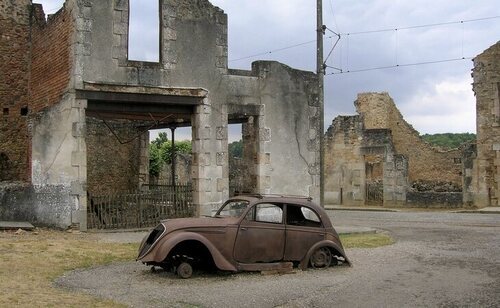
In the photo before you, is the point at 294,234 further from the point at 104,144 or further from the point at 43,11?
the point at 104,144

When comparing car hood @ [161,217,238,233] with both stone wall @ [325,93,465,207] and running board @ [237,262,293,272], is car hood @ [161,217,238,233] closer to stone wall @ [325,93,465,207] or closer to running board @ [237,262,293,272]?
running board @ [237,262,293,272]

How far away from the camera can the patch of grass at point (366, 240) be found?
14.0 m

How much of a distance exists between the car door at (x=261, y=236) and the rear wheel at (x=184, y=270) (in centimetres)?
78

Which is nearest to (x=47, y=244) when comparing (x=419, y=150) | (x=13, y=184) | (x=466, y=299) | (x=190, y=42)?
(x=13, y=184)

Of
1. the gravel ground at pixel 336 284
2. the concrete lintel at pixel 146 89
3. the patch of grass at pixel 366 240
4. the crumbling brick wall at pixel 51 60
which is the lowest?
the gravel ground at pixel 336 284

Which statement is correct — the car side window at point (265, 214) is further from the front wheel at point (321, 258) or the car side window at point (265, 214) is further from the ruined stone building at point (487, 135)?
the ruined stone building at point (487, 135)

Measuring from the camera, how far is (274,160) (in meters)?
17.1

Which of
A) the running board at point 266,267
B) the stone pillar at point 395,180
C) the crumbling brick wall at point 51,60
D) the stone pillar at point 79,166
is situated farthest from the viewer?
the stone pillar at point 395,180

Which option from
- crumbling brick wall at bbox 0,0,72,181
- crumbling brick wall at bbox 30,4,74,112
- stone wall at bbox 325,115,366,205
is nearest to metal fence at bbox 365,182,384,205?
stone wall at bbox 325,115,366,205

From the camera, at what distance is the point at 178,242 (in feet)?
30.5

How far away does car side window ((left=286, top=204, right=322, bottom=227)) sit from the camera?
10.5 m

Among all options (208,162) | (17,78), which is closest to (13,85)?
(17,78)

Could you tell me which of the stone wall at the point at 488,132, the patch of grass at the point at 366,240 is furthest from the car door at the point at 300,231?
the stone wall at the point at 488,132

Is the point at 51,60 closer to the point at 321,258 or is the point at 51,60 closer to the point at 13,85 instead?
the point at 13,85
